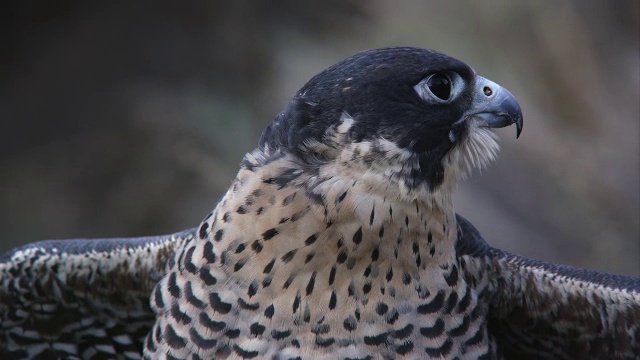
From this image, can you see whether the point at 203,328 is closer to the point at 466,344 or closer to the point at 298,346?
the point at 298,346

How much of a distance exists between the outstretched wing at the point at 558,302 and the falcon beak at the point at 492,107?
1.90ft

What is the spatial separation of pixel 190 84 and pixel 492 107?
17.7 ft

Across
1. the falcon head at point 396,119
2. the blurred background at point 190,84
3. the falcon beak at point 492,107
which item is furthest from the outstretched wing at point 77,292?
the blurred background at point 190,84

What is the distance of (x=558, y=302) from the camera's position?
3689 millimetres

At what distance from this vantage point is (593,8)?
24.5 ft

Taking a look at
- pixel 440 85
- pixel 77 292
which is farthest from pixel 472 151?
pixel 77 292

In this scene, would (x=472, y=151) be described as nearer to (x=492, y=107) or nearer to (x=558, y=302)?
(x=492, y=107)

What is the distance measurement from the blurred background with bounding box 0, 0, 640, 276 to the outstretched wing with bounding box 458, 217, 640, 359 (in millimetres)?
3776

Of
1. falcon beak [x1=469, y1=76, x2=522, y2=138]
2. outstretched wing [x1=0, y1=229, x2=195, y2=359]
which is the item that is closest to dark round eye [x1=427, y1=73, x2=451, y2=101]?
falcon beak [x1=469, y1=76, x2=522, y2=138]

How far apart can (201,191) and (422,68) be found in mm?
5123

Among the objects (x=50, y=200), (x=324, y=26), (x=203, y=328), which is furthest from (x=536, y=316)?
(x=50, y=200)

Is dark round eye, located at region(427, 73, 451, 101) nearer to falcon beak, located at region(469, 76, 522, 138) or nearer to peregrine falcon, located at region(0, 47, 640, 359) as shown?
peregrine falcon, located at region(0, 47, 640, 359)

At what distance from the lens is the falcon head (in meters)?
3.09

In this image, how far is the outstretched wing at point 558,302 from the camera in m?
3.60
